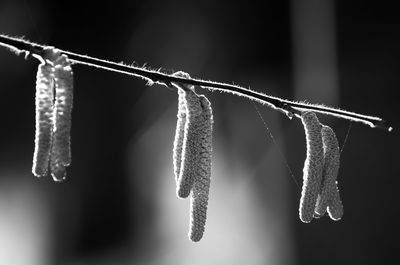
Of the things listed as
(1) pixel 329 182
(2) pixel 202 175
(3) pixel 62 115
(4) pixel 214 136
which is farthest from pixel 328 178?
(4) pixel 214 136

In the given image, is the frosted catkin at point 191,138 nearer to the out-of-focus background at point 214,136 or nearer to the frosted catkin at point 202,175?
the frosted catkin at point 202,175

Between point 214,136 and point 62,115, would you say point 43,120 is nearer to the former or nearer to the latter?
point 62,115

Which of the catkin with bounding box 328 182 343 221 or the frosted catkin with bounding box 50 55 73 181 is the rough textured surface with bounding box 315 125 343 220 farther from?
the frosted catkin with bounding box 50 55 73 181

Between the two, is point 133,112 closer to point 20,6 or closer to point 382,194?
point 20,6

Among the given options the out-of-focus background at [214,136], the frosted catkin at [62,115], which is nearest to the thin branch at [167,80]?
the frosted catkin at [62,115]

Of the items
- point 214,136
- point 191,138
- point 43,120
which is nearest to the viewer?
point 43,120

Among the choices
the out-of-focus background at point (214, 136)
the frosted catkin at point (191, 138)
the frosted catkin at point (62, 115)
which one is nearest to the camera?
the frosted catkin at point (62, 115)
